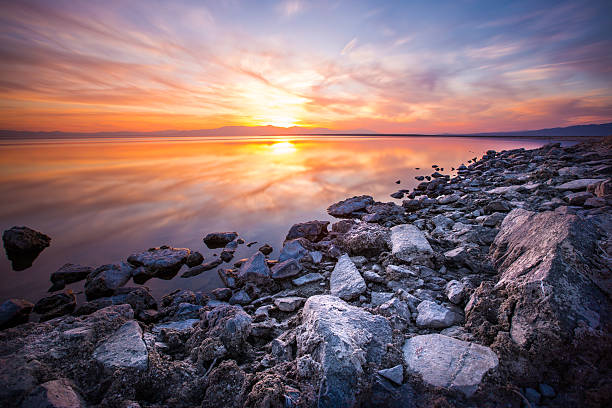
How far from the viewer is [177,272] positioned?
6.24 meters

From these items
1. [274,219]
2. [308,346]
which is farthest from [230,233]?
[308,346]

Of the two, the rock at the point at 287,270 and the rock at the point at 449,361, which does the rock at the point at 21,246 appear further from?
the rock at the point at 449,361

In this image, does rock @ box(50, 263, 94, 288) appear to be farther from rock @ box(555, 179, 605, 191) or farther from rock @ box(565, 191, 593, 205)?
rock @ box(555, 179, 605, 191)

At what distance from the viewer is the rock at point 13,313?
4200 mm

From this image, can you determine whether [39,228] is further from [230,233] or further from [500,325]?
[500,325]

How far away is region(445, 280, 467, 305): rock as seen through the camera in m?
3.14

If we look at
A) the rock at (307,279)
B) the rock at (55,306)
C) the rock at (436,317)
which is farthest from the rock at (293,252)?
the rock at (55,306)

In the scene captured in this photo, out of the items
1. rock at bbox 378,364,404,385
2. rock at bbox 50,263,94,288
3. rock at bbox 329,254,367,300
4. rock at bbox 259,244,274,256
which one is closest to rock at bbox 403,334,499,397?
rock at bbox 378,364,404,385

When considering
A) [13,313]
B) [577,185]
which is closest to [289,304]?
[13,313]

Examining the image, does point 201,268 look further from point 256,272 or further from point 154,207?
point 154,207

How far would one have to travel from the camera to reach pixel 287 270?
5066mm

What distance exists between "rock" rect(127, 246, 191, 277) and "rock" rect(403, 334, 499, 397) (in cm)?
604

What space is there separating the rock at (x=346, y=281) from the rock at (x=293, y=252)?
1.20m

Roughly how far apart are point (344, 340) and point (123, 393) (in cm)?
209
